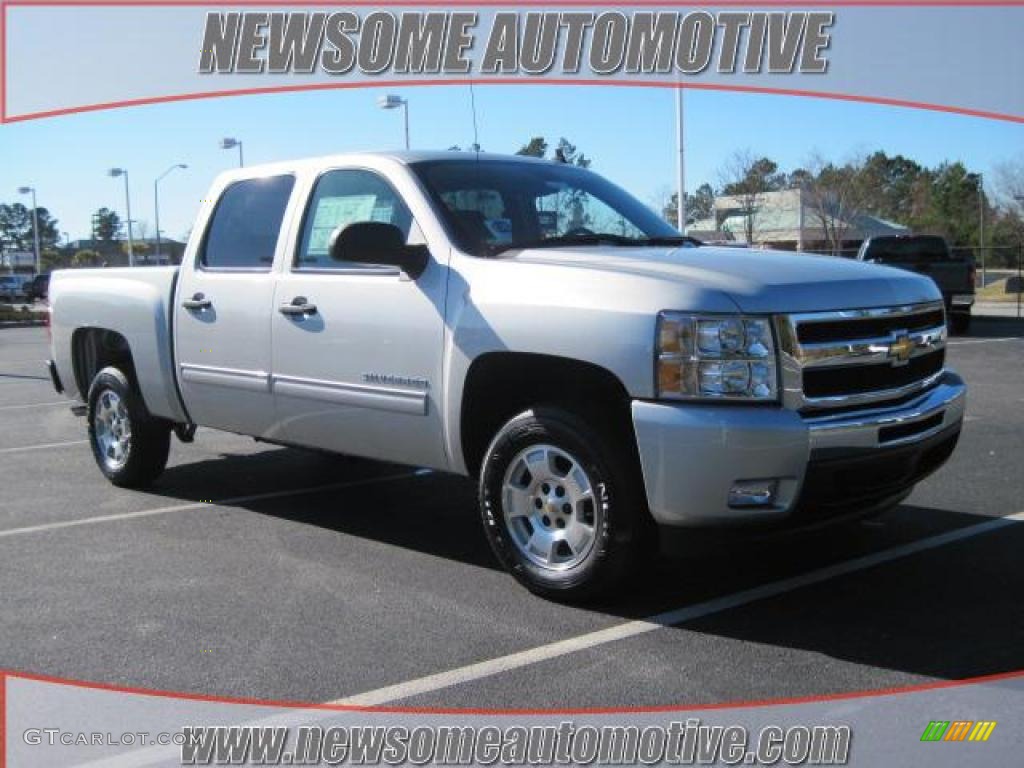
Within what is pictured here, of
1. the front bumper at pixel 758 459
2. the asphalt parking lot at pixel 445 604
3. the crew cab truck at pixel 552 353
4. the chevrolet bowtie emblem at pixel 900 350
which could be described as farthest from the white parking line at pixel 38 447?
the chevrolet bowtie emblem at pixel 900 350

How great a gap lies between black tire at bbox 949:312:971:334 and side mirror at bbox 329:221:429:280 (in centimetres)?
1761

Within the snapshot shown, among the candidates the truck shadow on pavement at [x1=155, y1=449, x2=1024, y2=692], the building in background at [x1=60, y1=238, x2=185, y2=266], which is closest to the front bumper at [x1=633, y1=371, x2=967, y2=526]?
the truck shadow on pavement at [x1=155, y1=449, x2=1024, y2=692]

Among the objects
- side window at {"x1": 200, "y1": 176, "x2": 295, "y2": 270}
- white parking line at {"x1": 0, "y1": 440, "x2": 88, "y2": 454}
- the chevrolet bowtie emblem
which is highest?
side window at {"x1": 200, "y1": 176, "x2": 295, "y2": 270}

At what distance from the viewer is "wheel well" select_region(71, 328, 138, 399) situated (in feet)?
24.4

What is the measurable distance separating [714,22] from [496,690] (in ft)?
26.8

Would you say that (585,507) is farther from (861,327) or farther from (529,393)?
(861,327)

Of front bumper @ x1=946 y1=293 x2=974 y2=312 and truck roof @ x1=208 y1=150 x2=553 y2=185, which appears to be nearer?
truck roof @ x1=208 y1=150 x2=553 y2=185

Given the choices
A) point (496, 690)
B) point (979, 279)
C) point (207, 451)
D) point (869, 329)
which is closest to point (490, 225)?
point (869, 329)

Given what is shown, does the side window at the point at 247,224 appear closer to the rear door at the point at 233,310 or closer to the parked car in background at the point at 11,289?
the rear door at the point at 233,310

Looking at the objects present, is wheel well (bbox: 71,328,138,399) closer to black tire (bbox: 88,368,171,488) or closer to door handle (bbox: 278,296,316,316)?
black tire (bbox: 88,368,171,488)

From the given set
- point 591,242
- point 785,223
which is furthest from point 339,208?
point 785,223

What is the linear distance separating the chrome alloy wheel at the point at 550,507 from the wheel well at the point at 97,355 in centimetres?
340

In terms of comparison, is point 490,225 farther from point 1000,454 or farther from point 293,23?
point 293,23

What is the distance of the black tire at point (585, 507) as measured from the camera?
4535mm
